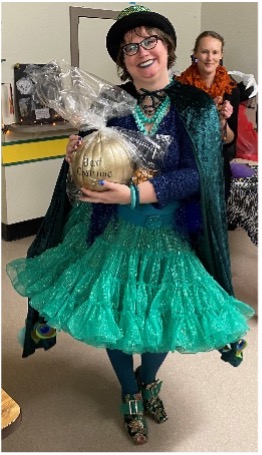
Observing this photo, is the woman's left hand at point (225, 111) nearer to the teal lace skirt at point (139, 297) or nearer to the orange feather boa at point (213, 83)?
the orange feather boa at point (213, 83)

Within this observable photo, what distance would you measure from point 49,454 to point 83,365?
1.58 feet

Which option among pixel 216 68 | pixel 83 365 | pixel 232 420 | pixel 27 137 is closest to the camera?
pixel 232 420

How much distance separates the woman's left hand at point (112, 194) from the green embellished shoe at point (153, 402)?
72 cm

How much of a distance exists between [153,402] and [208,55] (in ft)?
4.90

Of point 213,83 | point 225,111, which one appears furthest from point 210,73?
point 225,111

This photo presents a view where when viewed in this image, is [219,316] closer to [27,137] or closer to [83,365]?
[83,365]

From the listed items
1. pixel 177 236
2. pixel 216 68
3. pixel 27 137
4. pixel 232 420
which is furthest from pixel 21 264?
pixel 27 137

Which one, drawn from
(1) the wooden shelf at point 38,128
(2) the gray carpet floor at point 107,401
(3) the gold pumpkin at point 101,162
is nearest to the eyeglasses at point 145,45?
(3) the gold pumpkin at point 101,162

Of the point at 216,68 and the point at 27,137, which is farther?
the point at 27,137

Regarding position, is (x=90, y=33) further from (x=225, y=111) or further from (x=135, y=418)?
(x=135, y=418)

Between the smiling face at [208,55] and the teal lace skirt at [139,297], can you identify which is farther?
the smiling face at [208,55]

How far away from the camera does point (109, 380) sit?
6.03 ft

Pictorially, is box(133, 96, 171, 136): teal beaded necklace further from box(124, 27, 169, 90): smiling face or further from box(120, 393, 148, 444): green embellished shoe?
box(120, 393, 148, 444): green embellished shoe

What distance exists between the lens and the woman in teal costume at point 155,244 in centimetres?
121
